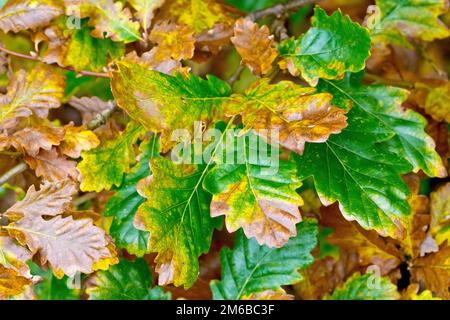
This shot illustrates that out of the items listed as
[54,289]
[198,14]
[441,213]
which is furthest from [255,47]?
[54,289]

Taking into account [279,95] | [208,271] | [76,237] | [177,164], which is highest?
[279,95]

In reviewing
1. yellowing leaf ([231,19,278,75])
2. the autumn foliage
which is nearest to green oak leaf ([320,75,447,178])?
the autumn foliage

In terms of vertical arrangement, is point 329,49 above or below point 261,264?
above

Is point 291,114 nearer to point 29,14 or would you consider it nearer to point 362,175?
point 362,175

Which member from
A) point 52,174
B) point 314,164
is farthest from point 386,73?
point 52,174

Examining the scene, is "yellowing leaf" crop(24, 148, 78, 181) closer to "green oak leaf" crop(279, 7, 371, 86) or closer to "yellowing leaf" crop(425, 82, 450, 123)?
"green oak leaf" crop(279, 7, 371, 86)
